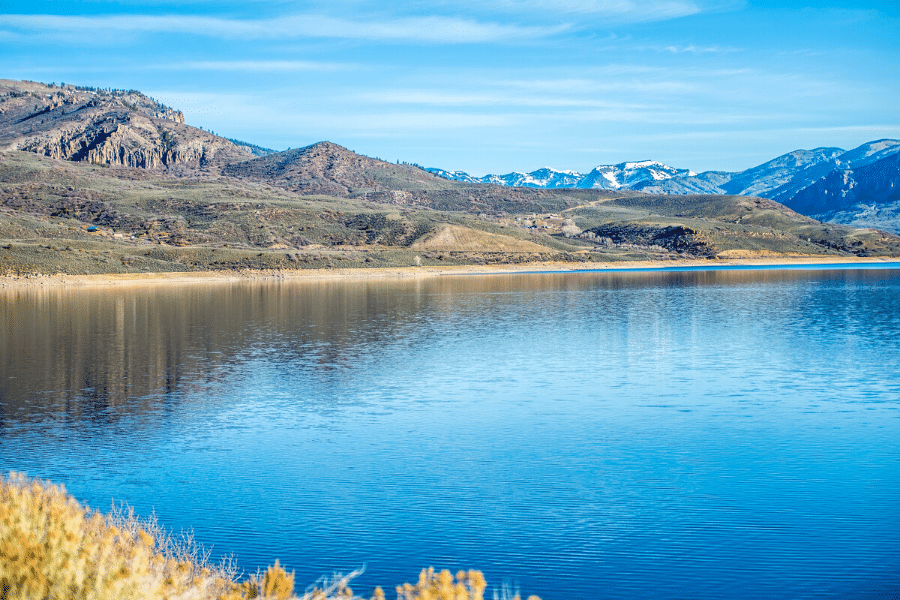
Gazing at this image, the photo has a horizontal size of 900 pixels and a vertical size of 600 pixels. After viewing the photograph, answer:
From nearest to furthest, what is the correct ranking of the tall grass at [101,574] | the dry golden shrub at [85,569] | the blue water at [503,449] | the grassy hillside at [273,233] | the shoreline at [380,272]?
the tall grass at [101,574]
the dry golden shrub at [85,569]
the blue water at [503,449]
the shoreline at [380,272]
the grassy hillside at [273,233]

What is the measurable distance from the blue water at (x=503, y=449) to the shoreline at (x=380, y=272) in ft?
157

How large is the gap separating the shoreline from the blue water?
47.8m

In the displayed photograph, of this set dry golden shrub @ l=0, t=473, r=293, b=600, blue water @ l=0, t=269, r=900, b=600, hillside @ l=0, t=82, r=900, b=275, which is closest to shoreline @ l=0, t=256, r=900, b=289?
hillside @ l=0, t=82, r=900, b=275

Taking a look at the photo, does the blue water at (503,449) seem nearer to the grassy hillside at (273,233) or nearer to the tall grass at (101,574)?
the tall grass at (101,574)

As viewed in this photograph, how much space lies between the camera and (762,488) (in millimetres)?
13312

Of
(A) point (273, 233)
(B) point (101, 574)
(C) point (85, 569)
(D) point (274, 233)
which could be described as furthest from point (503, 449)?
(D) point (274, 233)

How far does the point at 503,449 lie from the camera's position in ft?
52.5

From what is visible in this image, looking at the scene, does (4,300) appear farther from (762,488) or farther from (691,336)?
(762,488)

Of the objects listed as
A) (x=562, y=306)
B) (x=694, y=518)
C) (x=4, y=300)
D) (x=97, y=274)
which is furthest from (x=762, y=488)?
(x=97, y=274)

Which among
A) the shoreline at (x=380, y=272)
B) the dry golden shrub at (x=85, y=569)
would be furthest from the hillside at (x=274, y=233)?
the dry golden shrub at (x=85, y=569)

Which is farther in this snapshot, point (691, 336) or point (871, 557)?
point (691, 336)

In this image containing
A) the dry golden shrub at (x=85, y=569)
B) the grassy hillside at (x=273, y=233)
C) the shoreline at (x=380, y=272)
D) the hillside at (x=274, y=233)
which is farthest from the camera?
the hillside at (x=274, y=233)

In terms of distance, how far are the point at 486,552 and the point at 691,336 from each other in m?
26.1

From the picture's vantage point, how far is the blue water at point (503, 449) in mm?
10633
